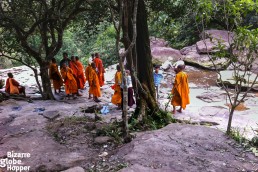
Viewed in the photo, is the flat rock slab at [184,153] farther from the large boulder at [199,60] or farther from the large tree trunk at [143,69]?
the large boulder at [199,60]

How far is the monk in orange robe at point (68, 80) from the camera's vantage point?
10.4m

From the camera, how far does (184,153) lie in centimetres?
496

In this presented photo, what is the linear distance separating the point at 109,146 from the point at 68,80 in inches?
209

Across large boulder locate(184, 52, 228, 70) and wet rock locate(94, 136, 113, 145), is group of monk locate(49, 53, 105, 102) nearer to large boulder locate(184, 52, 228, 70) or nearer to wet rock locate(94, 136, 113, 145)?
wet rock locate(94, 136, 113, 145)

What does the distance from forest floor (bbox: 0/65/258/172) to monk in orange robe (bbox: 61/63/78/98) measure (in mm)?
2432

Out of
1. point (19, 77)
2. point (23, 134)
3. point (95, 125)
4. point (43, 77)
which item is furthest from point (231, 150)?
point (19, 77)

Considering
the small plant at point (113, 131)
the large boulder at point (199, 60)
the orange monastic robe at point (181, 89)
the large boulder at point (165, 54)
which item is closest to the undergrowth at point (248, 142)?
the small plant at point (113, 131)

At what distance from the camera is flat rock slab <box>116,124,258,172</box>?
449 cm

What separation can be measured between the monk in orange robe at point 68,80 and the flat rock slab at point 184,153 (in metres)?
5.36

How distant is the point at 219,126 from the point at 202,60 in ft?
27.5

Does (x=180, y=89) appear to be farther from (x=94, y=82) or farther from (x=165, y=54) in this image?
(x=165, y=54)

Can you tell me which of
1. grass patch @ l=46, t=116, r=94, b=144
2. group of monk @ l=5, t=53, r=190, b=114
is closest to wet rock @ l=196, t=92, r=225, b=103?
group of monk @ l=5, t=53, r=190, b=114

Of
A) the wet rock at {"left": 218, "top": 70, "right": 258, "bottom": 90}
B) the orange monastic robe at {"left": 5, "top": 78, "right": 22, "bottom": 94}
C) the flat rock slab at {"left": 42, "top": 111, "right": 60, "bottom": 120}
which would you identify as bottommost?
the flat rock slab at {"left": 42, "top": 111, "right": 60, "bottom": 120}

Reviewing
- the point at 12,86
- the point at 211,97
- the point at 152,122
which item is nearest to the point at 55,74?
the point at 12,86
